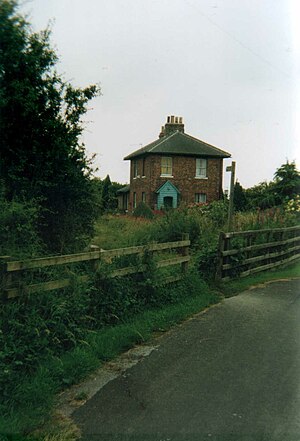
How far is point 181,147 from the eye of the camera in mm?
38562

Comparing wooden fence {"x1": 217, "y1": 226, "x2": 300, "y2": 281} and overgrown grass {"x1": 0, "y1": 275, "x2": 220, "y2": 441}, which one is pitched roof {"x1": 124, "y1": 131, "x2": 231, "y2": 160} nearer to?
wooden fence {"x1": 217, "y1": 226, "x2": 300, "y2": 281}

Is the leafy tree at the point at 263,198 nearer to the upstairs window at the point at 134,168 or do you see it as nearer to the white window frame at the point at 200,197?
the white window frame at the point at 200,197

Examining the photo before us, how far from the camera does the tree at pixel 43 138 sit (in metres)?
8.40

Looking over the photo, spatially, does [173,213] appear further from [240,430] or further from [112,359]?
[240,430]

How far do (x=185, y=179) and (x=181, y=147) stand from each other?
2563mm

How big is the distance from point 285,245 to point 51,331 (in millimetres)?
11289

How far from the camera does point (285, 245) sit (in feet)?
50.5

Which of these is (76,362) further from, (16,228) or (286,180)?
(286,180)

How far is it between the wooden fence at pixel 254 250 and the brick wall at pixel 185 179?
72.0 ft

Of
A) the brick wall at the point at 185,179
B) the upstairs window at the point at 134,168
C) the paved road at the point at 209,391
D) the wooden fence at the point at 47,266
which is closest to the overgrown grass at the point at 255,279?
the wooden fence at the point at 47,266

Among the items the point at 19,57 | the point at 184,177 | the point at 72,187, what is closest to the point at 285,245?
the point at 72,187

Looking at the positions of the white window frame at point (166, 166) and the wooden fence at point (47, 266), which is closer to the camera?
the wooden fence at point (47, 266)

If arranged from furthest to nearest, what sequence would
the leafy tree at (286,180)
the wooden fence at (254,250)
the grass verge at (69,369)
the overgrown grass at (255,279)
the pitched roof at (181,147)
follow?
the pitched roof at (181,147) → the leafy tree at (286,180) → the wooden fence at (254,250) → the overgrown grass at (255,279) → the grass verge at (69,369)

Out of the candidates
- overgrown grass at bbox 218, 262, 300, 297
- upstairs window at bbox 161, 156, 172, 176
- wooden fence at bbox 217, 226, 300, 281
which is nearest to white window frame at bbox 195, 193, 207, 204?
upstairs window at bbox 161, 156, 172, 176
